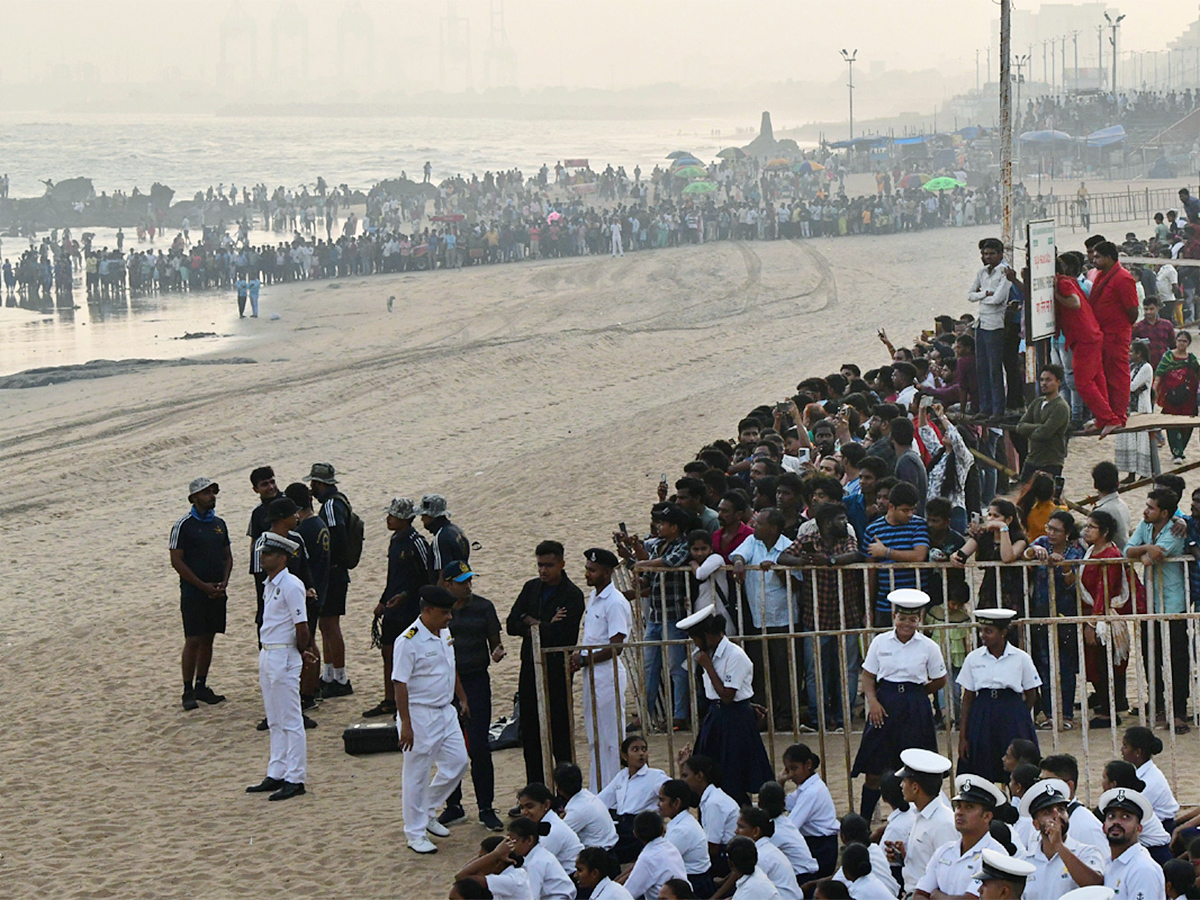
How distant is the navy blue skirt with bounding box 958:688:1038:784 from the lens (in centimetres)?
738

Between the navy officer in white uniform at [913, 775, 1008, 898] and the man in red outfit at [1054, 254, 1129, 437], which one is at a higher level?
the man in red outfit at [1054, 254, 1129, 437]

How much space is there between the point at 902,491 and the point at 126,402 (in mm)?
18133

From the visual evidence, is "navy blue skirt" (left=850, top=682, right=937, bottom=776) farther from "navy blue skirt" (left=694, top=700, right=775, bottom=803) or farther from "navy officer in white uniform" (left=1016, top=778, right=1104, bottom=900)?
"navy officer in white uniform" (left=1016, top=778, right=1104, bottom=900)

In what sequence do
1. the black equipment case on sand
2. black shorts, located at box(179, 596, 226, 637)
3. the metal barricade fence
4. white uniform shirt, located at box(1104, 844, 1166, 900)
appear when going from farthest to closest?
1. black shorts, located at box(179, 596, 226, 637)
2. the black equipment case on sand
3. the metal barricade fence
4. white uniform shirt, located at box(1104, 844, 1166, 900)

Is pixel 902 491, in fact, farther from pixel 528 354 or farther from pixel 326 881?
pixel 528 354

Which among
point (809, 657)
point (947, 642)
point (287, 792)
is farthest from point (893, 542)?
point (287, 792)

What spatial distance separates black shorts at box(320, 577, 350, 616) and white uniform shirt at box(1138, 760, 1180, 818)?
592cm

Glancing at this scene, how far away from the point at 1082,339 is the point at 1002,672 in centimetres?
461

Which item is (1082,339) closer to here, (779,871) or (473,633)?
(473,633)

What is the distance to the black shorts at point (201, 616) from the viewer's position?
35.1ft

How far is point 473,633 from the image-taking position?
861cm

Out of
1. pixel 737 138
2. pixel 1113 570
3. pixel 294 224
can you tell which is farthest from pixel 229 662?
pixel 737 138

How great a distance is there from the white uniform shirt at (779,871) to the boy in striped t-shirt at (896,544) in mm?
2507

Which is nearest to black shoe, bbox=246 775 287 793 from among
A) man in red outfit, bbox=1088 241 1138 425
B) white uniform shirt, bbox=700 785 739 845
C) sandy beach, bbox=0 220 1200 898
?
sandy beach, bbox=0 220 1200 898
